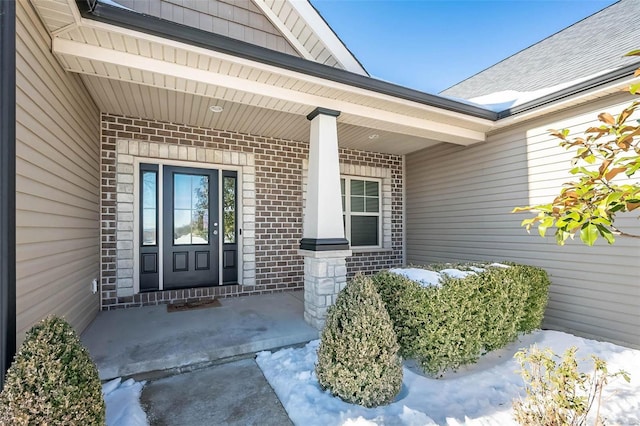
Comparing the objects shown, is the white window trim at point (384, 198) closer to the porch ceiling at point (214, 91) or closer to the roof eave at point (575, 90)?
the porch ceiling at point (214, 91)

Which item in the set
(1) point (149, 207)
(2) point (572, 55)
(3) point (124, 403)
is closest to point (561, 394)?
(3) point (124, 403)

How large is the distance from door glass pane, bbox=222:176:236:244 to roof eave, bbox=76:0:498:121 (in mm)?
2585

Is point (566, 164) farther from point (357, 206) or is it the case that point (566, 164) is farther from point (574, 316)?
point (357, 206)

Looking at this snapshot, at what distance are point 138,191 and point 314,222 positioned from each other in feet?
8.86

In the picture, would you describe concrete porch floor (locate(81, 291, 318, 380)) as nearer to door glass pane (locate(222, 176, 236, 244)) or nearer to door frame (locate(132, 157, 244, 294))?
door frame (locate(132, 157, 244, 294))

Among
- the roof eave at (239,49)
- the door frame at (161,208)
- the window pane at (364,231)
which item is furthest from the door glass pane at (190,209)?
the window pane at (364,231)

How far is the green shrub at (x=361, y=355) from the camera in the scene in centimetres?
220

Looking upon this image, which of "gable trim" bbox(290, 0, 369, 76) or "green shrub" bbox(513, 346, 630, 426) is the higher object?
"gable trim" bbox(290, 0, 369, 76)

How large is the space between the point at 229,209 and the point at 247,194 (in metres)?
0.39

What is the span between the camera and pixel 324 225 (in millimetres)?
3605

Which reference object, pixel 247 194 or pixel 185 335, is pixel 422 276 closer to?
pixel 185 335

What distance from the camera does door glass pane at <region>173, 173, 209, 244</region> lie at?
4.71 m

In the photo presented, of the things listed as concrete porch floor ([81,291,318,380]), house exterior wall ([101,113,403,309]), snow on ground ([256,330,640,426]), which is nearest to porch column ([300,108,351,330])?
concrete porch floor ([81,291,318,380])

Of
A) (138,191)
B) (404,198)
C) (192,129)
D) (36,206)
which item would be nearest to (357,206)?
(404,198)
